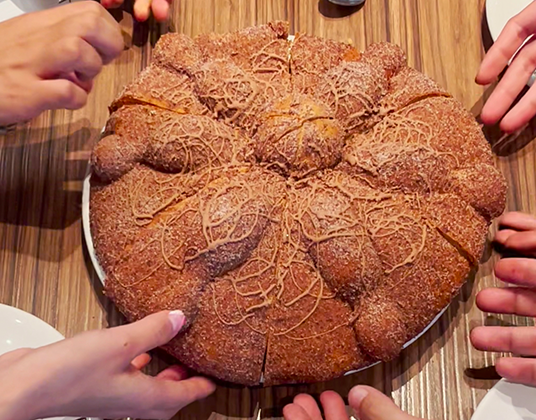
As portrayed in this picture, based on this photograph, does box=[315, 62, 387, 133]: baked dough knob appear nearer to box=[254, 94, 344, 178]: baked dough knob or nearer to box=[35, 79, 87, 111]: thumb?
box=[254, 94, 344, 178]: baked dough knob

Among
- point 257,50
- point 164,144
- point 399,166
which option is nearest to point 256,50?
point 257,50

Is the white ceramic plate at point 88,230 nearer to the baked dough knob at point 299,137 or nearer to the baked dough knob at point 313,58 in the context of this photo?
the baked dough knob at point 299,137

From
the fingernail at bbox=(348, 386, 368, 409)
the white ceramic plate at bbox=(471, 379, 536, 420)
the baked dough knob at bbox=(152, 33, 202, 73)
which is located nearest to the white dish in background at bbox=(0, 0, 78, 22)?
the baked dough knob at bbox=(152, 33, 202, 73)

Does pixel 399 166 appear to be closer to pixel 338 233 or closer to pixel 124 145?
pixel 338 233

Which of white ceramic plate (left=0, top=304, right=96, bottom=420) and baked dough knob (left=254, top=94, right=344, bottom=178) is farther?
white ceramic plate (left=0, top=304, right=96, bottom=420)

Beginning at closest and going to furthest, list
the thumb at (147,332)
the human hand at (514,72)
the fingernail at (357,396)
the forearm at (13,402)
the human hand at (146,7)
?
the forearm at (13,402) → the thumb at (147,332) → the fingernail at (357,396) → the human hand at (514,72) → the human hand at (146,7)


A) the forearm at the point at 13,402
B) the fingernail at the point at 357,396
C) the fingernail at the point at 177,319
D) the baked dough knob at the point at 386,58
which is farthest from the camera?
the baked dough knob at the point at 386,58

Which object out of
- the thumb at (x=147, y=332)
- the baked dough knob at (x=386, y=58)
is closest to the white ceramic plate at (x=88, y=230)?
the thumb at (x=147, y=332)

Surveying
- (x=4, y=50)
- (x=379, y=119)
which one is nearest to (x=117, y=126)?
(x=4, y=50)
